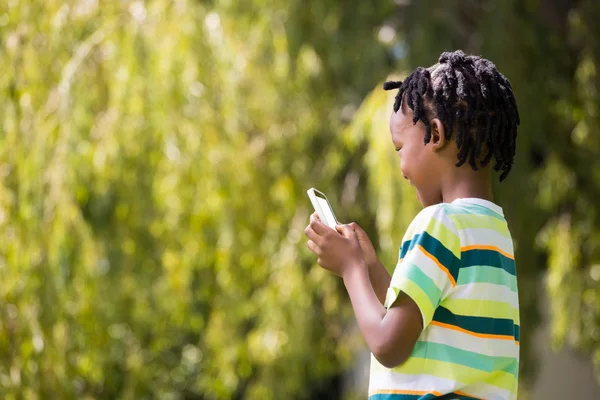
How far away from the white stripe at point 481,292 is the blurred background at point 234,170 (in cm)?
215

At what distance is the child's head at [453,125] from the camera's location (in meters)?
1.33

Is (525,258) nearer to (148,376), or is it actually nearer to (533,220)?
(533,220)

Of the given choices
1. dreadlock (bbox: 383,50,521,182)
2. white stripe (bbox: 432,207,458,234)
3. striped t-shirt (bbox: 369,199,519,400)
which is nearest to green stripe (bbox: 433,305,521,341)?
striped t-shirt (bbox: 369,199,519,400)

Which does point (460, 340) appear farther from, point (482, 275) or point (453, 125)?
point (453, 125)

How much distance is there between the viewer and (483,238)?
51.5 inches

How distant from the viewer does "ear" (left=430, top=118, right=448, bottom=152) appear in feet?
4.36

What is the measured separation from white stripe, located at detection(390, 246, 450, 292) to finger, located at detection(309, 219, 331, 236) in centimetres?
14

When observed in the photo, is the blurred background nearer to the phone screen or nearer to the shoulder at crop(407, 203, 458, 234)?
the phone screen

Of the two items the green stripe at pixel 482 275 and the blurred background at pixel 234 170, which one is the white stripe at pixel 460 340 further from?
the blurred background at pixel 234 170

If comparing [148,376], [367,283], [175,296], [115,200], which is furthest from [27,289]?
[367,283]

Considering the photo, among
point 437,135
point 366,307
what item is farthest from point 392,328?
point 437,135

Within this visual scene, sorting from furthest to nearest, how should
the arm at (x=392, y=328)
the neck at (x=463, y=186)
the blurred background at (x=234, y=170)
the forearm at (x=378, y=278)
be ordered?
the blurred background at (x=234, y=170) < the forearm at (x=378, y=278) < the neck at (x=463, y=186) < the arm at (x=392, y=328)

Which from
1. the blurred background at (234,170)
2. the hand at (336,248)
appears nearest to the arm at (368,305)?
the hand at (336,248)

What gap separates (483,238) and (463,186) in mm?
86
